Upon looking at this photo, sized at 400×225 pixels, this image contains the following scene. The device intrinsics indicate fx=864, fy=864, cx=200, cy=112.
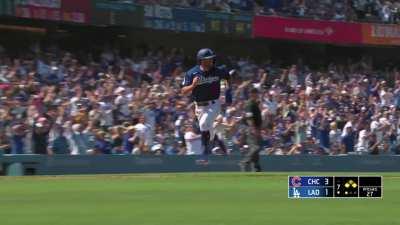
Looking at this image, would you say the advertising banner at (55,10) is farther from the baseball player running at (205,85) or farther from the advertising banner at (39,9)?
the baseball player running at (205,85)

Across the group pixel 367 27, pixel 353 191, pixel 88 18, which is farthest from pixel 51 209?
pixel 367 27

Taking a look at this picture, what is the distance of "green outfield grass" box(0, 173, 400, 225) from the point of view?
727 centimetres

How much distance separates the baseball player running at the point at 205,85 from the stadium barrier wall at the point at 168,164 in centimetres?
425

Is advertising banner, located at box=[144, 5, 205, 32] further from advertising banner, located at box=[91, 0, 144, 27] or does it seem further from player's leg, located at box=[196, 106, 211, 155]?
player's leg, located at box=[196, 106, 211, 155]

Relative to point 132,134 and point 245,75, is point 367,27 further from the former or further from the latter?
point 132,134

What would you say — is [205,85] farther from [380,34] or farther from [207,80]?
[380,34]

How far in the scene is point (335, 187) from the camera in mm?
8047

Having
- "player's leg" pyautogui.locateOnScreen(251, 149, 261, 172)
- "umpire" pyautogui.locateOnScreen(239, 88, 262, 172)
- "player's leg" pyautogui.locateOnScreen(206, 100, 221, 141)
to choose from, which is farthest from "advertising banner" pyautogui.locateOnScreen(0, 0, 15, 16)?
"player's leg" pyautogui.locateOnScreen(206, 100, 221, 141)

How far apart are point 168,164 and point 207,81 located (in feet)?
19.9

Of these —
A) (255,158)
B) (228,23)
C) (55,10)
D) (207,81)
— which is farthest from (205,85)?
(228,23)

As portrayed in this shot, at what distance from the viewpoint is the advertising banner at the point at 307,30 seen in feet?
111

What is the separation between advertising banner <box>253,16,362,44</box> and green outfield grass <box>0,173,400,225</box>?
75.5ft

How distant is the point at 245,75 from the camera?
30.2 m

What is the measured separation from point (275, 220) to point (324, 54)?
102 ft
